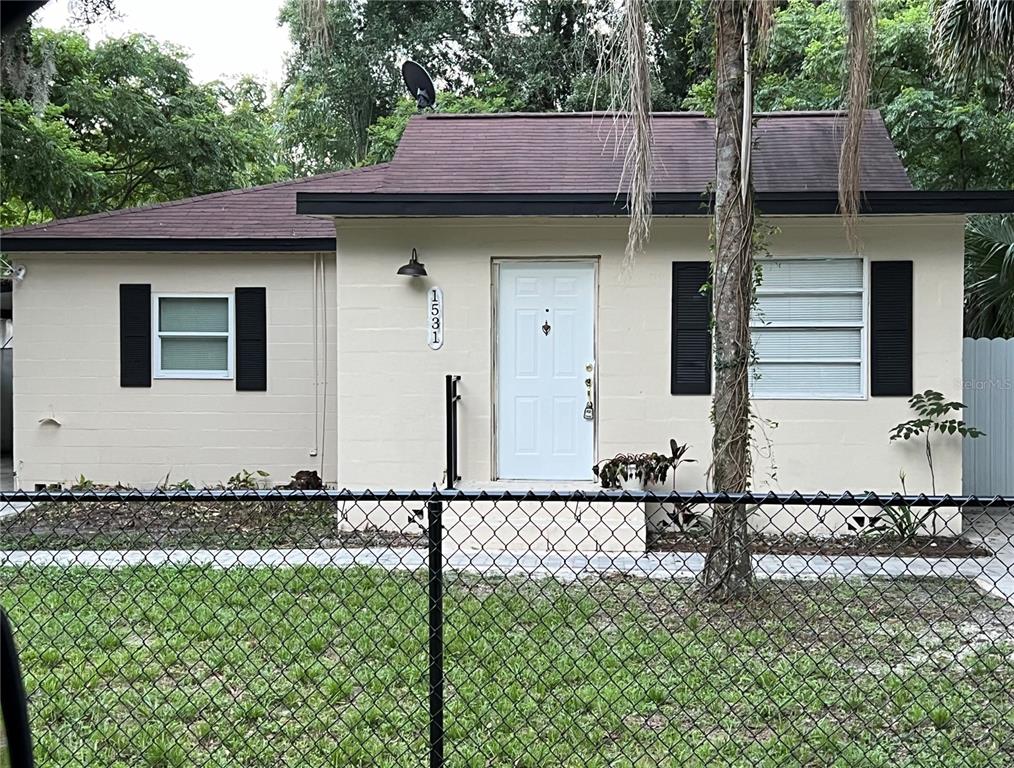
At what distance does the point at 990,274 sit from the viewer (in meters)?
11.3

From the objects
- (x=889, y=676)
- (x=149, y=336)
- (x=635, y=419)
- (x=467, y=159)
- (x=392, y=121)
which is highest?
(x=392, y=121)

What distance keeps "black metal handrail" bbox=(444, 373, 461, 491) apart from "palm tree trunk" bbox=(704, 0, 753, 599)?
208 centimetres

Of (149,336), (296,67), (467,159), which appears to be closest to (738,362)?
(467,159)

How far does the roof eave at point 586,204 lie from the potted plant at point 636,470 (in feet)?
6.73

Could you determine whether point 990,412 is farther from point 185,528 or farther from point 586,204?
point 185,528

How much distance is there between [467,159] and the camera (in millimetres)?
9406

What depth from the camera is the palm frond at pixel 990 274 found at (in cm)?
1080

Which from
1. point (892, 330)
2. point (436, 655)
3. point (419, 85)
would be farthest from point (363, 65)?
point (436, 655)

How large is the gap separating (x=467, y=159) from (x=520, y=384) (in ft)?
7.54

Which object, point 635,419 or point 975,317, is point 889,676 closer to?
point 635,419

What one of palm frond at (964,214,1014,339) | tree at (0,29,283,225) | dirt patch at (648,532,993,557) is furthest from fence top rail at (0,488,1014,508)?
tree at (0,29,283,225)

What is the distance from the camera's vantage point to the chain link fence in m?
3.76

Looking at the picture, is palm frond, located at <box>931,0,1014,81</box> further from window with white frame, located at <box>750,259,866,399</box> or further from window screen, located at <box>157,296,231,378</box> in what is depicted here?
window screen, located at <box>157,296,231,378</box>

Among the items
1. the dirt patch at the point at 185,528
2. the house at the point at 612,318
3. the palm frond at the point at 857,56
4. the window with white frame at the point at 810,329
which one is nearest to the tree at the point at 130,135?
the dirt patch at the point at 185,528
